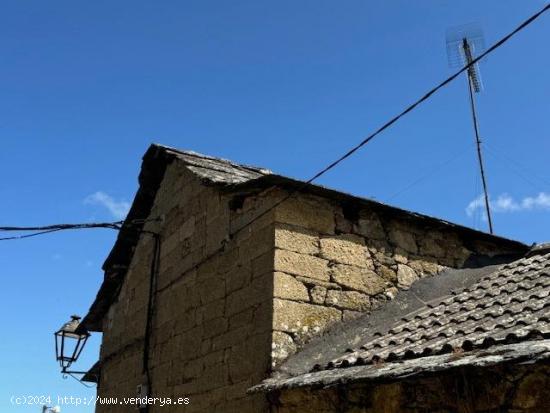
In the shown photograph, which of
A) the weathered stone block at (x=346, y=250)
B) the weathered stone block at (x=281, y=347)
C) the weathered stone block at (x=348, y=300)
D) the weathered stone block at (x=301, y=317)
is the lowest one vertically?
the weathered stone block at (x=281, y=347)

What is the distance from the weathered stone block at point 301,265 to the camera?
17.9ft

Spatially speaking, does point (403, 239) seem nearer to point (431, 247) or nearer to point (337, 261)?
point (431, 247)

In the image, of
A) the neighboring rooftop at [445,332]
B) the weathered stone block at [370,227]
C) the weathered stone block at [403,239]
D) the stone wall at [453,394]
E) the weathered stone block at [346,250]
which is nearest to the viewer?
the stone wall at [453,394]

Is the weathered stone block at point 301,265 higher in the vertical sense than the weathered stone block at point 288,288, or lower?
higher

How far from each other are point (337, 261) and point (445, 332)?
62.0 inches

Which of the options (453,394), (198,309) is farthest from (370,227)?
(453,394)

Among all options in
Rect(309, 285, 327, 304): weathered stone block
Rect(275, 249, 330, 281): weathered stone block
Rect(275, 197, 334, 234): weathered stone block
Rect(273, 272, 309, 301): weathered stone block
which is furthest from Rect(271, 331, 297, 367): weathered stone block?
Rect(275, 197, 334, 234): weathered stone block

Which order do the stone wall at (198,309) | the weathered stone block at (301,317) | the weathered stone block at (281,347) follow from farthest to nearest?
the stone wall at (198,309), the weathered stone block at (301,317), the weathered stone block at (281,347)

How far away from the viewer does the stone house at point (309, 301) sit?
3.90 metres

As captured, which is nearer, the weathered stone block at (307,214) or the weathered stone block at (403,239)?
the weathered stone block at (307,214)

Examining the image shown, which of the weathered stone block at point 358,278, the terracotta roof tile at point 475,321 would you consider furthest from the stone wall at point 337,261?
the terracotta roof tile at point 475,321

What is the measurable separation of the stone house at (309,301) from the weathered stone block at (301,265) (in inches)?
0.5

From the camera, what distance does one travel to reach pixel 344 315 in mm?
5609

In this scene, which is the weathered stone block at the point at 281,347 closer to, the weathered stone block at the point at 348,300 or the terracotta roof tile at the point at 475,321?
the terracotta roof tile at the point at 475,321
